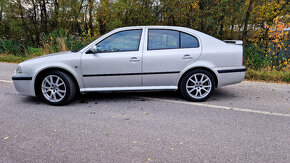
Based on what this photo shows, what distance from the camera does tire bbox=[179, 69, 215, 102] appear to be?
4.81m

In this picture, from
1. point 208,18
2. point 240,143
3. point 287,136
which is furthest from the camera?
point 208,18

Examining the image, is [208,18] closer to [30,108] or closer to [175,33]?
[175,33]

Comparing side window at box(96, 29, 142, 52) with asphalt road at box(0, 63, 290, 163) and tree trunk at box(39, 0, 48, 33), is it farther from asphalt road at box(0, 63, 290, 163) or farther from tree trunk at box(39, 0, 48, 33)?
tree trunk at box(39, 0, 48, 33)

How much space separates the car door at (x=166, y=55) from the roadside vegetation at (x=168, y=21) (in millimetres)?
3839

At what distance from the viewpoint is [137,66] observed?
15.3 ft

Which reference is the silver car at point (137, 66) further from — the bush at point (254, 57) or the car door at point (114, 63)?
the bush at point (254, 57)

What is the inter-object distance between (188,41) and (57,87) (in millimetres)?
2924

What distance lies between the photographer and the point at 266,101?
5.05 m

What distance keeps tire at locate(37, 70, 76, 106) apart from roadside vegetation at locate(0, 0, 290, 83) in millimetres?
5882

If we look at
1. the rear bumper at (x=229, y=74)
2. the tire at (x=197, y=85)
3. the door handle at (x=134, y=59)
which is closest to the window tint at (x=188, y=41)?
the tire at (x=197, y=85)

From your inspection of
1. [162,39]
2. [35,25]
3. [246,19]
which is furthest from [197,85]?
[35,25]

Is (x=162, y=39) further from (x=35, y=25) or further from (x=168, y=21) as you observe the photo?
(x=35, y=25)

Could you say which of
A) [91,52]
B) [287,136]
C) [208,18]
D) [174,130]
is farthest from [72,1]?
[287,136]

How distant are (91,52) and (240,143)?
3.20 metres
